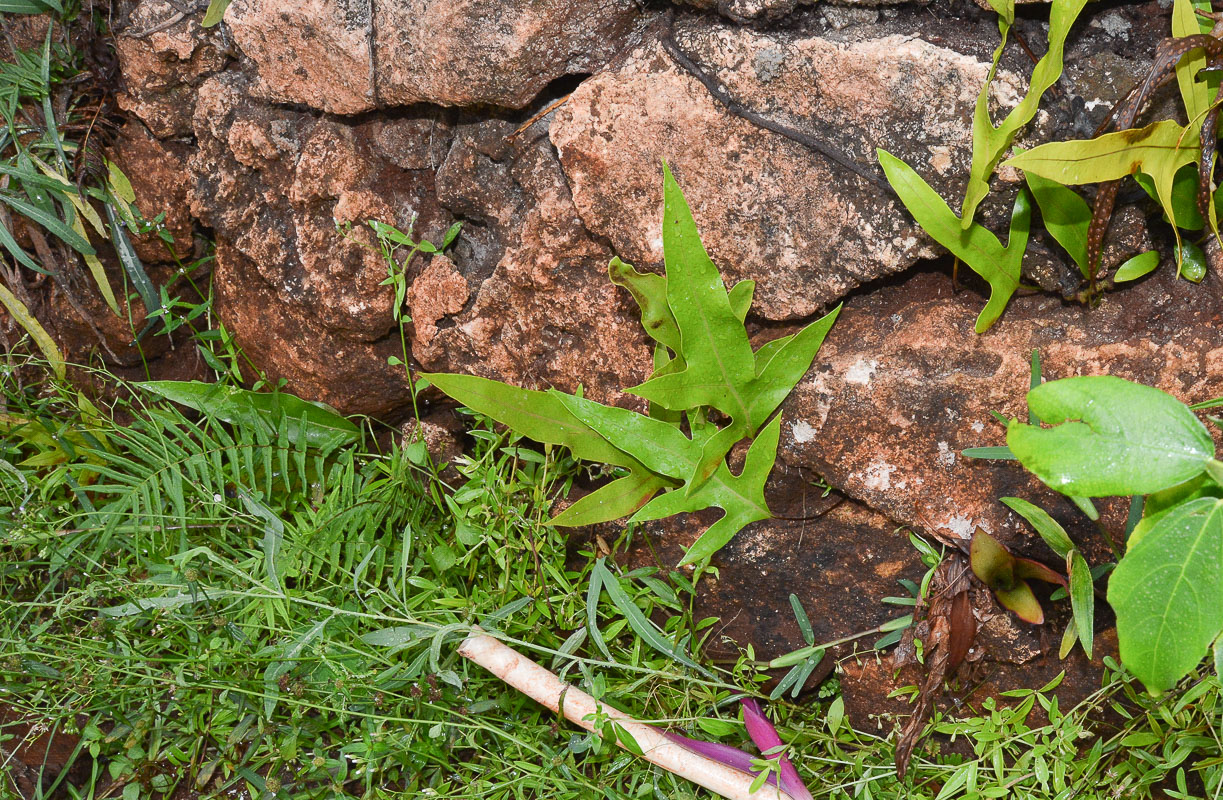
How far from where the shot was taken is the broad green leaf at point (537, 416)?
161 centimetres

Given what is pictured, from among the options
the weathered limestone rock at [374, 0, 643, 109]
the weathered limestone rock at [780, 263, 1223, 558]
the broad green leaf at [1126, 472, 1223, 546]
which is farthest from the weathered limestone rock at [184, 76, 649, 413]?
the broad green leaf at [1126, 472, 1223, 546]

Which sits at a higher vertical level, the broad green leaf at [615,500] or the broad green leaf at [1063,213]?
the broad green leaf at [1063,213]

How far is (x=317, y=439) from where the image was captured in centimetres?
197

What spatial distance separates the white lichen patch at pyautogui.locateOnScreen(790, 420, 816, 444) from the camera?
1555 millimetres

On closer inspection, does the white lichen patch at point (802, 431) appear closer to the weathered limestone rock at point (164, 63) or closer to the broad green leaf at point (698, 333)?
the broad green leaf at point (698, 333)

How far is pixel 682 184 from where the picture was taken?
154cm

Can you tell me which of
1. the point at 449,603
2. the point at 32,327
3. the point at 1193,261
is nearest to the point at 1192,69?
the point at 1193,261

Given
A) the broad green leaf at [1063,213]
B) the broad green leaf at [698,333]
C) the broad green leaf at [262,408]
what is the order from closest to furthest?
the broad green leaf at [1063,213] → the broad green leaf at [698,333] → the broad green leaf at [262,408]

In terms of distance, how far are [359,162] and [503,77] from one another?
0.42 meters

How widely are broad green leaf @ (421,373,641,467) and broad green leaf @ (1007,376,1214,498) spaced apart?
792 millimetres

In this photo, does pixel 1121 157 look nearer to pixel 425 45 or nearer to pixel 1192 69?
pixel 1192 69

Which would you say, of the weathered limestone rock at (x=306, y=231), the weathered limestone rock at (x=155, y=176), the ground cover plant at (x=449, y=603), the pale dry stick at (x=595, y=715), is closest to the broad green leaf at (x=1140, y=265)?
the ground cover plant at (x=449, y=603)

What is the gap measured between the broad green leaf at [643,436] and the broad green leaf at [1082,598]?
2.18 ft

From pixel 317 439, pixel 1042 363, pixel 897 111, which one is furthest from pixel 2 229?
pixel 1042 363
